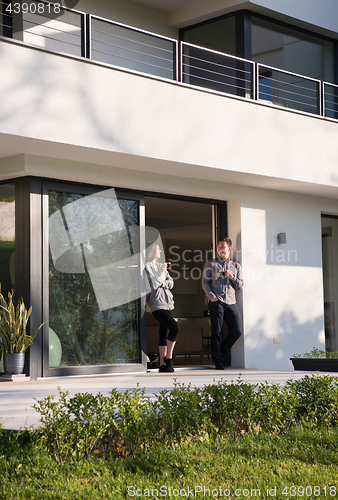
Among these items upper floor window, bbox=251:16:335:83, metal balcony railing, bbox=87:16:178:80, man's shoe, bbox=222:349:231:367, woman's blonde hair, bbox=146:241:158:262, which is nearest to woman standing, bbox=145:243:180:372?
woman's blonde hair, bbox=146:241:158:262

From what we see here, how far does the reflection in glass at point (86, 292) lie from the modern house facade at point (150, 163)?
0.02 metres

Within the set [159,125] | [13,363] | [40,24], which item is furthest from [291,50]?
[13,363]

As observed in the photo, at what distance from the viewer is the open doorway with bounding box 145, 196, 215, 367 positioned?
478 inches

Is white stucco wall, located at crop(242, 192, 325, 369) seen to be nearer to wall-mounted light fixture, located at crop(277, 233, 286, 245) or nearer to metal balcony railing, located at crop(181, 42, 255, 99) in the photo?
wall-mounted light fixture, located at crop(277, 233, 286, 245)

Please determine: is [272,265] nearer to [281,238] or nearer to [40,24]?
[281,238]

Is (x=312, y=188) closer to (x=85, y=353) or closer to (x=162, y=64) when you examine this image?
(x=162, y=64)

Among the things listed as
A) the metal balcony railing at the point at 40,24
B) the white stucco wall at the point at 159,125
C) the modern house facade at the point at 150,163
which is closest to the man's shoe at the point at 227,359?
the modern house facade at the point at 150,163

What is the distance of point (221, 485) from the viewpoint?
3578 millimetres

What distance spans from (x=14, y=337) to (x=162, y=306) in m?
2.20

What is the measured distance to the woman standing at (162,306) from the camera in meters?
8.48

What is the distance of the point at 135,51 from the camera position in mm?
8828

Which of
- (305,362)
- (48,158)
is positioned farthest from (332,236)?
(48,158)

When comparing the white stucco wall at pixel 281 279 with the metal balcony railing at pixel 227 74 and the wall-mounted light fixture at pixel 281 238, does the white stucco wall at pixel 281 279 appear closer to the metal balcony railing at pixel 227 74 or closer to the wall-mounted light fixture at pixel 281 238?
the wall-mounted light fixture at pixel 281 238

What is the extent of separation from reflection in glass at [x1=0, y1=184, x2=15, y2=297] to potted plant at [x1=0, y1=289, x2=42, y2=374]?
0.54 meters
